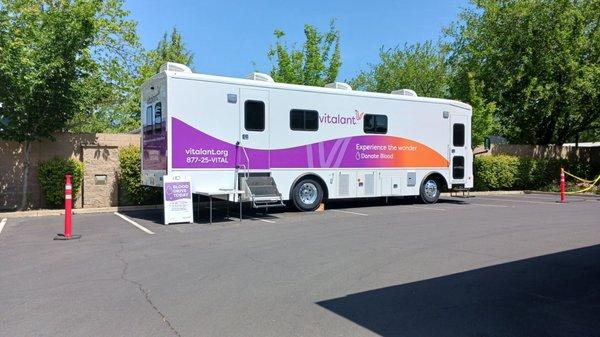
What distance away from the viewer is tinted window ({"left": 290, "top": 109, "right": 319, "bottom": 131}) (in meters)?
14.4

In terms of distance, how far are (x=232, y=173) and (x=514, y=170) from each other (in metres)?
15.6

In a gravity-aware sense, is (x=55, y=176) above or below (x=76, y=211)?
above

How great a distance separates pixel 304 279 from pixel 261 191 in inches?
261

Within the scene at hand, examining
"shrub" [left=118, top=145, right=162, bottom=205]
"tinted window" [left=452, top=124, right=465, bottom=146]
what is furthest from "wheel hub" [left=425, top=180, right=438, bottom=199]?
"shrub" [left=118, top=145, right=162, bottom=205]

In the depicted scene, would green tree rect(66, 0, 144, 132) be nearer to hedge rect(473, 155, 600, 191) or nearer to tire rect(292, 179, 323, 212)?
tire rect(292, 179, 323, 212)

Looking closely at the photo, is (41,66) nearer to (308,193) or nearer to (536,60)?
(308,193)

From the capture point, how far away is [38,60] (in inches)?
540

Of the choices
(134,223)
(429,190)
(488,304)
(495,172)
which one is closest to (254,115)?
(134,223)

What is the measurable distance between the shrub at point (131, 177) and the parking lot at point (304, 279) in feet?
11.1

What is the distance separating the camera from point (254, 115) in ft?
45.0

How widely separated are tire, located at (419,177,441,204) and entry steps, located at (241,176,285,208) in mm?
5526

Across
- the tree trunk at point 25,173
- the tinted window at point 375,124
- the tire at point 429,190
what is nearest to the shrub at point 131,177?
the tree trunk at point 25,173

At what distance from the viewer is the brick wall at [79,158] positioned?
49.7ft

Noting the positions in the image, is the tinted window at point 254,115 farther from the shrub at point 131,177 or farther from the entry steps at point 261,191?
the shrub at point 131,177
